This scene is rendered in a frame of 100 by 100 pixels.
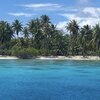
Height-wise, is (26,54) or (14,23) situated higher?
(14,23)

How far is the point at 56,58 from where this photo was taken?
292ft

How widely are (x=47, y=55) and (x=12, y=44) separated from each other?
13.6 m

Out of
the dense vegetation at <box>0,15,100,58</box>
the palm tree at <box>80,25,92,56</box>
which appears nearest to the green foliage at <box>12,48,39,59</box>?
the dense vegetation at <box>0,15,100,58</box>

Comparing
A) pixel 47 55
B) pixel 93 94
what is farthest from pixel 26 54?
pixel 93 94

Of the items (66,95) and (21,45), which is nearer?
(66,95)

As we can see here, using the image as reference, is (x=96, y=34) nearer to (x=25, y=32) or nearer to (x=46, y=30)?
(x=46, y=30)

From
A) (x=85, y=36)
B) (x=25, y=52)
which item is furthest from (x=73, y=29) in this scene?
(x=25, y=52)

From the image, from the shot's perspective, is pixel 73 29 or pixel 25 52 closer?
pixel 25 52

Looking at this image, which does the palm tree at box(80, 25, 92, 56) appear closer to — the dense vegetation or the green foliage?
the dense vegetation

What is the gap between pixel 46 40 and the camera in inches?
3802

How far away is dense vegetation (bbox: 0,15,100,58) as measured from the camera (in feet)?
303

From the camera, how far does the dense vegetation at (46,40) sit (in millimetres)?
92256

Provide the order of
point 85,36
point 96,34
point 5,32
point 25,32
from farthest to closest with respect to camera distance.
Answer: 1. point 25,32
2. point 5,32
3. point 85,36
4. point 96,34

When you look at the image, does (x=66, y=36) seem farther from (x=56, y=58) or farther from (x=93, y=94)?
(x=93, y=94)
